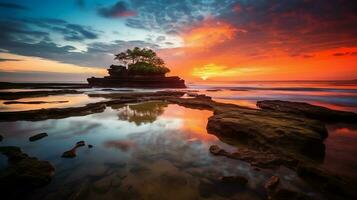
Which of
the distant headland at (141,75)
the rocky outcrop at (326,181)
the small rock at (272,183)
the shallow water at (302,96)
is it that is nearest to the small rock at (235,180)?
the small rock at (272,183)

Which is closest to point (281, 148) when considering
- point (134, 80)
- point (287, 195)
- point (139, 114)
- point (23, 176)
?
point (287, 195)

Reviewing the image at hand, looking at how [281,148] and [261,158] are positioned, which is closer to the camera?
[261,158]

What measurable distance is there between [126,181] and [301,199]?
4.08m

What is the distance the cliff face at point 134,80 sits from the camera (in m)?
57.1

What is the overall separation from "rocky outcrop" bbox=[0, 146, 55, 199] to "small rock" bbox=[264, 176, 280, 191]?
5.40m

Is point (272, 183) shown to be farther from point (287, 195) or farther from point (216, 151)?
point (216, 151)

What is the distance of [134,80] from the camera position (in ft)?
187

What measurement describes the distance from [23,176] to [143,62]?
6016cm

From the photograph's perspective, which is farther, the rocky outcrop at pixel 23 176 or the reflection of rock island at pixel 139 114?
the reflection of rock island at pixel 139 114

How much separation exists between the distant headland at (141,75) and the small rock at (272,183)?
178 ft

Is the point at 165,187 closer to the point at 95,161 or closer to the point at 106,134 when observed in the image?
the point at 95,161

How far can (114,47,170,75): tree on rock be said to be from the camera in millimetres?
59656

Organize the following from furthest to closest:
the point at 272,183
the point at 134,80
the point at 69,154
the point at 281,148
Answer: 1. the point at 134,80
2. the point at 281,148
3. the point at 69,154
4. the point at 272,183

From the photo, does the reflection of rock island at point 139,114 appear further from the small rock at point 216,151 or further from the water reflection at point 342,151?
the water reflection at point 342,151
